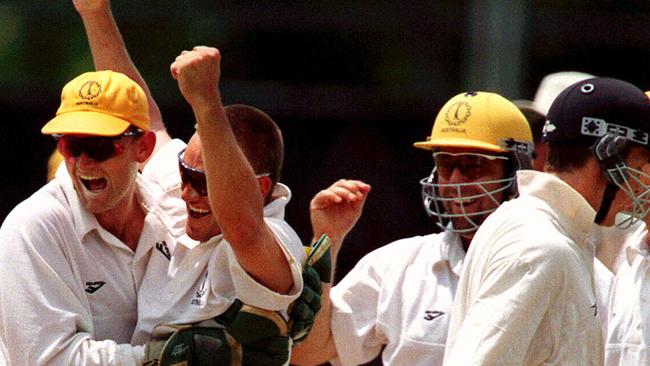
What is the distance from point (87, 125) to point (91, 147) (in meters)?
0.06

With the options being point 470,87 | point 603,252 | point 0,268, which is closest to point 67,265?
point 0,268

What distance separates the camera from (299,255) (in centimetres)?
515

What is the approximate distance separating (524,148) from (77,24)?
334 cm

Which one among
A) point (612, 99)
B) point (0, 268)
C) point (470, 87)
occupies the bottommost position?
point (470, 87)

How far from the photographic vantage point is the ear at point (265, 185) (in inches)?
202

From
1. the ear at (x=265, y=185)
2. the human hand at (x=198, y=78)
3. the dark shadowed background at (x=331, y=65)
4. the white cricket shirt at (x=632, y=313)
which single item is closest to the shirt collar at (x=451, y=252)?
the white cricket shirt at (x=632, y=313)

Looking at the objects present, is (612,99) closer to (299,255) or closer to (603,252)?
(299,255)

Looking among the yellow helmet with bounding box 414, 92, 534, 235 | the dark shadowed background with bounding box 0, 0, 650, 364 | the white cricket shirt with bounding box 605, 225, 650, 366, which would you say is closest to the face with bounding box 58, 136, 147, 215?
the yellow helmet with bounding box 414, 92, 534, 235

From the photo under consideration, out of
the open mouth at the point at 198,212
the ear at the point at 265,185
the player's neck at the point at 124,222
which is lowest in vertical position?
the player's neck at the point at 124,222

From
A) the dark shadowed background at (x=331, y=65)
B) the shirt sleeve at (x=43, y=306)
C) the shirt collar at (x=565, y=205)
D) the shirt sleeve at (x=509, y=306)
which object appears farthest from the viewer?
the dark shadowed background at (x=331, y=65)

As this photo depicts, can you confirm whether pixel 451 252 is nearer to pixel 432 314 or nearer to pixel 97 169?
pixel 432 314

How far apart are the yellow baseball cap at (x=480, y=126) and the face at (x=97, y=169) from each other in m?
1.05

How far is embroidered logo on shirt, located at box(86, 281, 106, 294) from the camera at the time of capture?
16.9 feet

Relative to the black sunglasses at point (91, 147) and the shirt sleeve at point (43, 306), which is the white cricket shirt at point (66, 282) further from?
the black sunglasses at point (91, 147)
